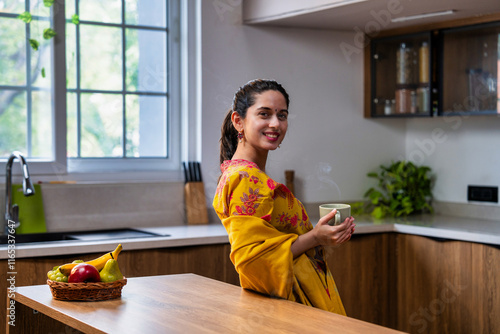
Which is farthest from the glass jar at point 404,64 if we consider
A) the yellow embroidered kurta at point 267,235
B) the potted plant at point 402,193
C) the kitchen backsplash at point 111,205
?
the yellow embroidered kurta at point 267,235

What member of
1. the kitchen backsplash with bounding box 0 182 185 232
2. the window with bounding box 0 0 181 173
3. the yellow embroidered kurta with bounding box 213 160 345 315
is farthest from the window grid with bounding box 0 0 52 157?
the yellow embroidered kurta with bounding box 213 160 345 315

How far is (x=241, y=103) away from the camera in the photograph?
6.24 ft

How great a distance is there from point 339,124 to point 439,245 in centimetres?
102

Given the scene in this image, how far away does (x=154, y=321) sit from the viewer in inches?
62.8

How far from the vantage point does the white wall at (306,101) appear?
11.5ft

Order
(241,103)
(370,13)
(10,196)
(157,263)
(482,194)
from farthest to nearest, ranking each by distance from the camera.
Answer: (482,194) → (370,13) → (10,196) → (157,263) → (241,103)

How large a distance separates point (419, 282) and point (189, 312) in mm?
1925

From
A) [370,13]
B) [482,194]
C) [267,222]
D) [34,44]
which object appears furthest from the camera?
[482,194]

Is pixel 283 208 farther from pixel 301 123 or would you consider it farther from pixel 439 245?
pixel 301 123

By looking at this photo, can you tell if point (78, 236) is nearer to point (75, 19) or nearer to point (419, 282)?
point (75, 19)

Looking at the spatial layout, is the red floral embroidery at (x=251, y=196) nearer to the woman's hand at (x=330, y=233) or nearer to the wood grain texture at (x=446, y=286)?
the woman's hand at (x=330, y=233)

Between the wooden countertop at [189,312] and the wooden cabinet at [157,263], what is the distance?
596 millimetres

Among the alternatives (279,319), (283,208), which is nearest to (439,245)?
(283,208)

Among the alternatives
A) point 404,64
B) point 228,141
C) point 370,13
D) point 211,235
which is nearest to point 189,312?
point 228,141
